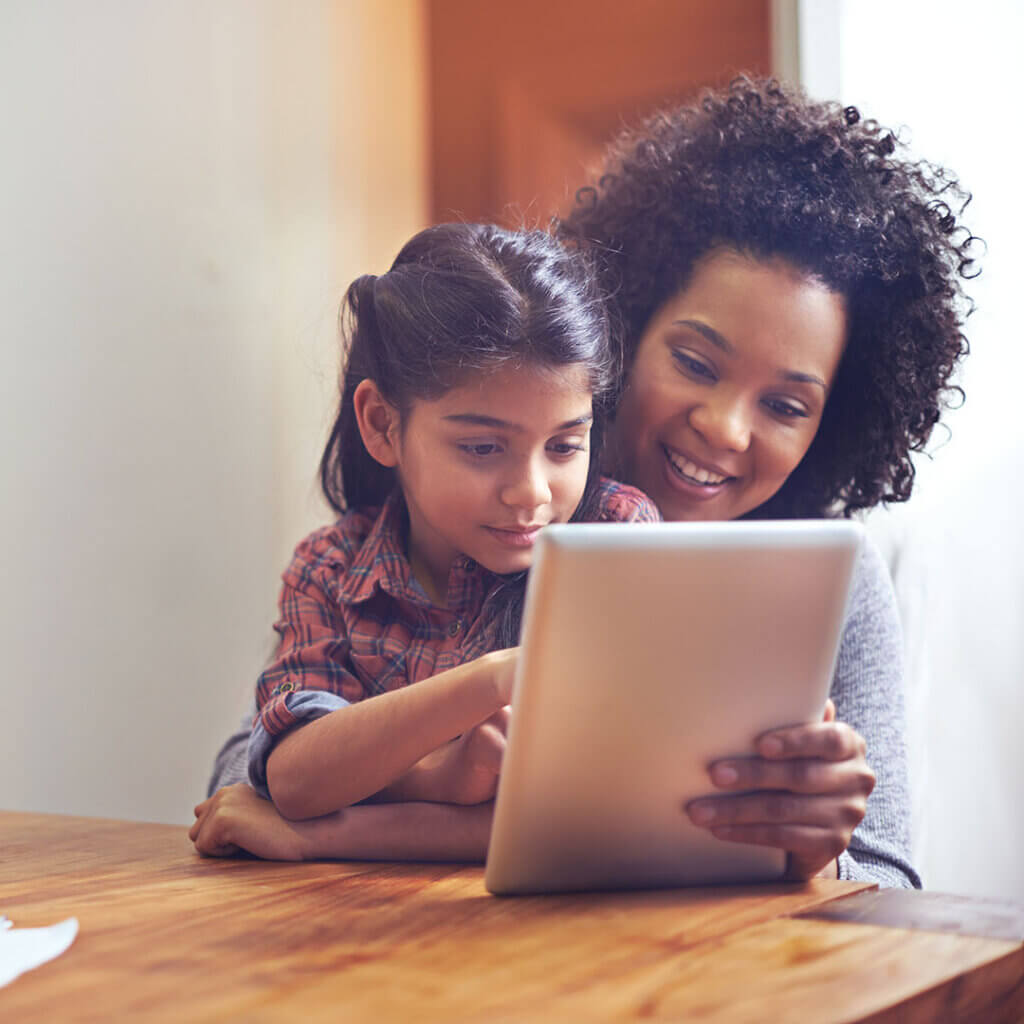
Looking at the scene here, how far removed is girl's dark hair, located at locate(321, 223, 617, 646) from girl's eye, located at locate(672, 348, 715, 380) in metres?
0.12

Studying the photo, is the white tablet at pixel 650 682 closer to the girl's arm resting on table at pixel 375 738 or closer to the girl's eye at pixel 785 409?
the girl's arm resting on table at pixel 375 738

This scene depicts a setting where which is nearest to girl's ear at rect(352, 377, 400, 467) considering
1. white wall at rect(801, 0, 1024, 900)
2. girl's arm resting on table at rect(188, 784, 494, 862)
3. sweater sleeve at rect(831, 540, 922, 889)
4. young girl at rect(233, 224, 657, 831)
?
young girl at rect(233, 224, 657, 831)

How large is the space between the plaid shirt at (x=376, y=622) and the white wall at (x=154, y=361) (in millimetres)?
496

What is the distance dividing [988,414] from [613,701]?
1.23 m

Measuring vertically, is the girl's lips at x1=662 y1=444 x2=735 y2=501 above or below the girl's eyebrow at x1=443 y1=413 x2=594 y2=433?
below

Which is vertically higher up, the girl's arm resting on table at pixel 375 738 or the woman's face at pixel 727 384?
the woman's face at pixel 727 384

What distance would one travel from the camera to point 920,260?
50.8 inches

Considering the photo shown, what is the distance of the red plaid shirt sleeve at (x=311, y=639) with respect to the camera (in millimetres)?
1020

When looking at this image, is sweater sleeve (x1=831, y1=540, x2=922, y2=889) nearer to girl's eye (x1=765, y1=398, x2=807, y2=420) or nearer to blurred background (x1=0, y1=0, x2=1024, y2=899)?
girl's eye (x1=765, y1=398, x2=807, y2=420)

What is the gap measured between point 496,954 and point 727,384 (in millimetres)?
789

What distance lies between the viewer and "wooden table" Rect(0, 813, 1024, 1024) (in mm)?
464

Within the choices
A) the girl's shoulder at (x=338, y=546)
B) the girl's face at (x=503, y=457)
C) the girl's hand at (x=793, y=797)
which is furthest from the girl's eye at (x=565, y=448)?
the girl's hand at (x=793, y=797)

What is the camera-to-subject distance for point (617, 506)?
108 cm

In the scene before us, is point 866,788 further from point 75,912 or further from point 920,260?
point 920,260
